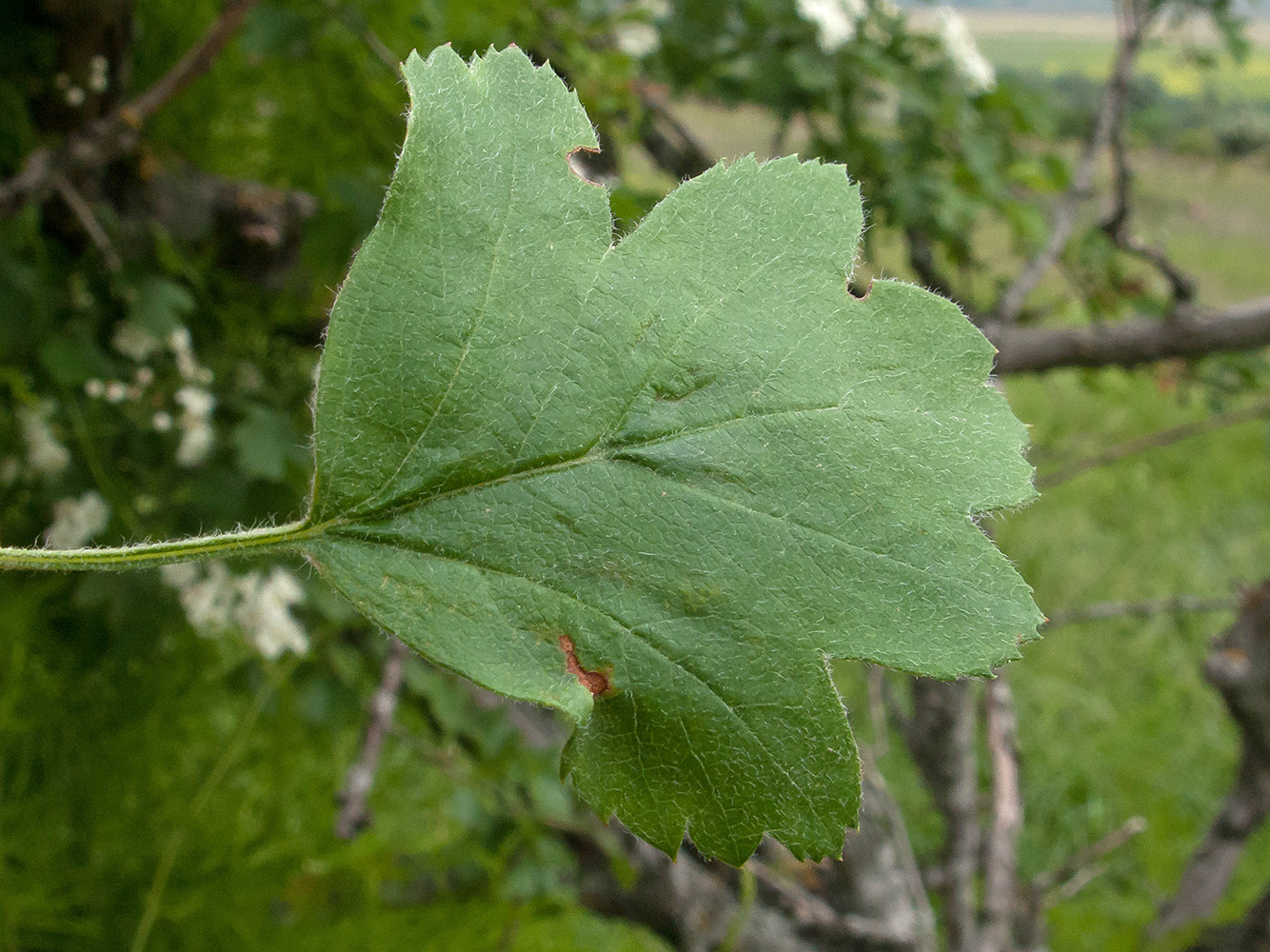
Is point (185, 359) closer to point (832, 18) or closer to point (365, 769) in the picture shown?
point (365, 769)

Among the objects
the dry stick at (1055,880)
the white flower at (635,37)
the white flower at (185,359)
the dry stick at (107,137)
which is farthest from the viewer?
the white flower at (635,37)

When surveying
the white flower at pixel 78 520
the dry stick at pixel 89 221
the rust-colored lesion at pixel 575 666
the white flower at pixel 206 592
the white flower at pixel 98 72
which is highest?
the white flower at pixel 98 72

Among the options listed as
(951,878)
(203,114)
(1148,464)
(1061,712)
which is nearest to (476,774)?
(951,878)

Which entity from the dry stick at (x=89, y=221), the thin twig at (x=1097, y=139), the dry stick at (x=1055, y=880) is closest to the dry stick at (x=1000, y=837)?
the dry stick at (x=1055, y=880)

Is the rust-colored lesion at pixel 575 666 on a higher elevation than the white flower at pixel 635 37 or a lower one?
lower

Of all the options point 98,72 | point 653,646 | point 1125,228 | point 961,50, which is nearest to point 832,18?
point 961,50

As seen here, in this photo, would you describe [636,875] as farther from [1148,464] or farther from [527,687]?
[1148,464]

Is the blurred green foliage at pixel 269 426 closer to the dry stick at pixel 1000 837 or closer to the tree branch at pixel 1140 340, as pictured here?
the tree branch at pixel 1140 340
